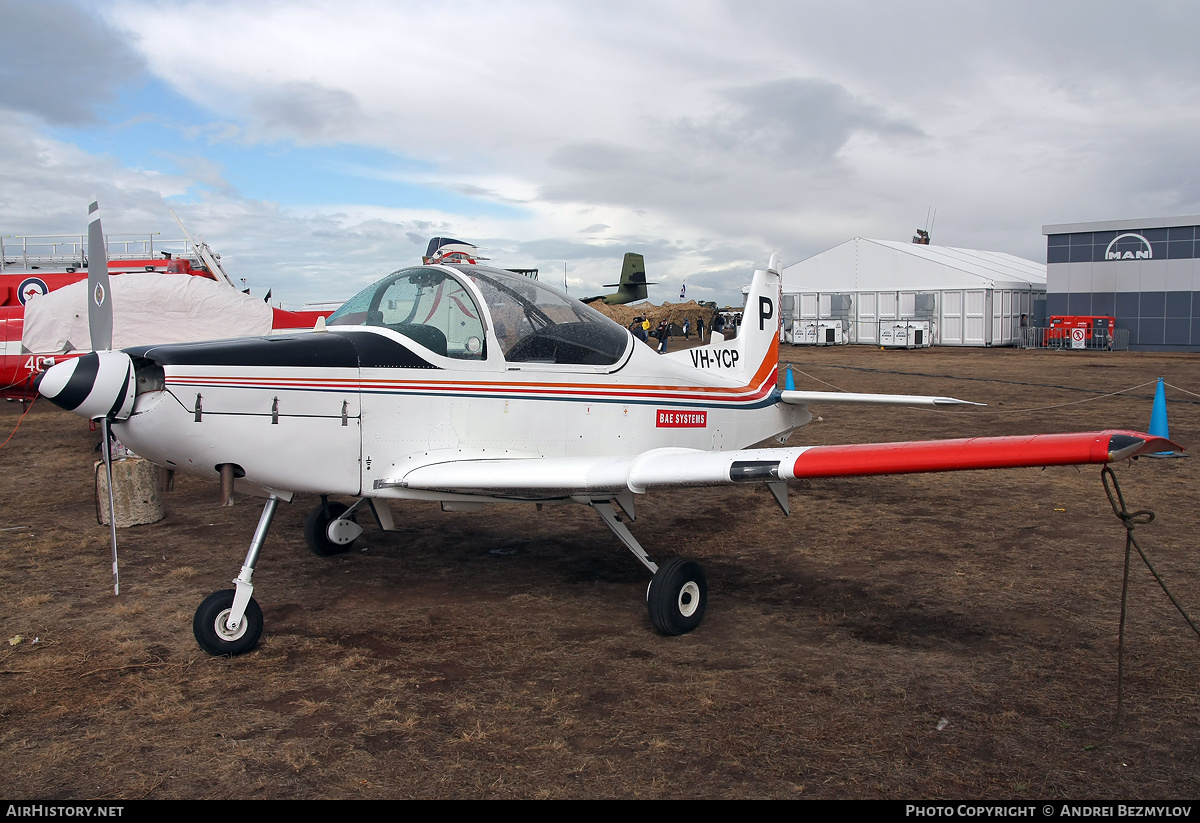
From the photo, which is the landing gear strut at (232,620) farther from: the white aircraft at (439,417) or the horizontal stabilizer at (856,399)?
the horizontal stabilizer at (856,399)

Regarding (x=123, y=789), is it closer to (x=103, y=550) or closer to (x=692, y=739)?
(x=692, y=739)

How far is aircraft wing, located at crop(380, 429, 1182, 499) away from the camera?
3.36m

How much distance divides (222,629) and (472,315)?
7.81ft

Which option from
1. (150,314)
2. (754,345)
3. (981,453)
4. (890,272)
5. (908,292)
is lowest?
(981,453)

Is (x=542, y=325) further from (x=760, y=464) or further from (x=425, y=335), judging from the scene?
(x=760, y=464)

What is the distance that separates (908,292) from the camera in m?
38.3

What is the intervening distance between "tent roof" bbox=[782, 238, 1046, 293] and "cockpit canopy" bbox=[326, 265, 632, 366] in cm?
3552

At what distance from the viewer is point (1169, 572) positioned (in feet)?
18.6

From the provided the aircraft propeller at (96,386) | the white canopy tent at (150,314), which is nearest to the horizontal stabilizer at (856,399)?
the aircraft propeller at (96,386)

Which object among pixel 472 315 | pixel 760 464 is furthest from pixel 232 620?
pixel 760 464

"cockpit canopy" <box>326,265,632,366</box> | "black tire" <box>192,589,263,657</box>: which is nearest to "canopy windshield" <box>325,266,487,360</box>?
"cockpit canopy" <box>326,265,632,366</box>

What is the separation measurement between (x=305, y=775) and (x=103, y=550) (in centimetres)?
462

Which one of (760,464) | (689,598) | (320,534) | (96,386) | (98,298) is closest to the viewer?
(96,386)

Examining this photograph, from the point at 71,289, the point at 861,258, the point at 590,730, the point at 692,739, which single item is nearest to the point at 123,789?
the point at 590,730
